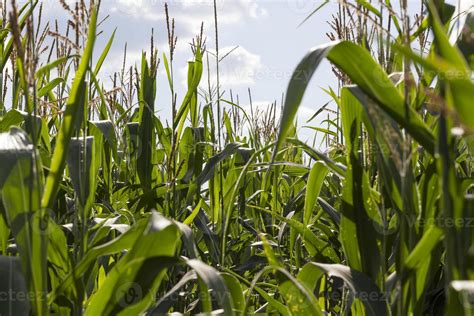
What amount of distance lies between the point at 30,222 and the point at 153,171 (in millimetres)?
1370

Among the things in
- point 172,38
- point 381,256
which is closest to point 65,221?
point 172,38

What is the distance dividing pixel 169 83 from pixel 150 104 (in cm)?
27

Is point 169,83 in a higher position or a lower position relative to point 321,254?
higher

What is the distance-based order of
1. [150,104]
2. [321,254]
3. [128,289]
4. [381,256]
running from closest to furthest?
[128,289]
[381,256]
[321,254]
[150,104]

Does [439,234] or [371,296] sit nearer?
[439,234]

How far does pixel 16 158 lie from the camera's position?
935 millimetres

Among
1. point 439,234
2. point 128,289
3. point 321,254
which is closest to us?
point 439,234

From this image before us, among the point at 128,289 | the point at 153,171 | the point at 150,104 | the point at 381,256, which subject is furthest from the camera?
the point at 153,171

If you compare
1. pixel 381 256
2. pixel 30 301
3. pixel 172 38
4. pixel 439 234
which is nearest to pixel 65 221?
pixel 172 38

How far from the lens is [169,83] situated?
1.85 metres


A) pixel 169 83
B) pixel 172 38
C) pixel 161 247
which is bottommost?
pixel 161 247

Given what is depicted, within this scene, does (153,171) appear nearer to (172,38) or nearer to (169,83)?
(169,83)

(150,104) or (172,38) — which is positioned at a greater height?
(172,38)

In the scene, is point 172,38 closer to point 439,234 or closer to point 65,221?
point 65,221
